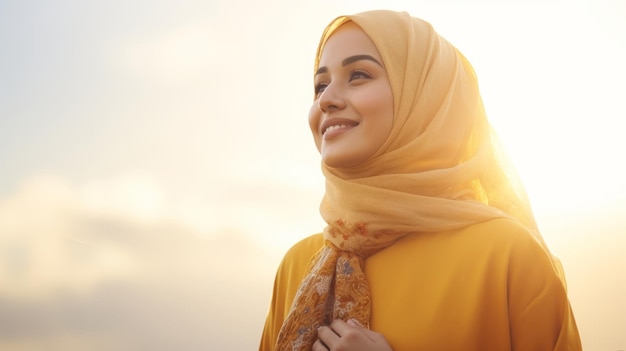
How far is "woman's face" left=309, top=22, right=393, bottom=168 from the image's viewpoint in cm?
211

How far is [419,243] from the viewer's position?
2053 mm

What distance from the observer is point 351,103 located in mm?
2141

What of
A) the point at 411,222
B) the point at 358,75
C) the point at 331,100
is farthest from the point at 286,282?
the point at 358,75

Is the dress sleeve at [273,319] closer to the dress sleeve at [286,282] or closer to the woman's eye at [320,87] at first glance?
the dress sleeve at [286,282]

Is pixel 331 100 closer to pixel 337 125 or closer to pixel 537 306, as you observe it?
pixel 337 125

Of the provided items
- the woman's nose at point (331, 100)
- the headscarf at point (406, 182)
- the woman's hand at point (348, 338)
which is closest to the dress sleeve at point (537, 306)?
the headscarf at point (406, 182)

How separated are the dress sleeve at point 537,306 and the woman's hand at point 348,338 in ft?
1.44

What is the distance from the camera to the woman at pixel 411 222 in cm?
182

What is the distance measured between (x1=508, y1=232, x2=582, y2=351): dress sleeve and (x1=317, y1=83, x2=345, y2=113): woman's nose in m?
0.84

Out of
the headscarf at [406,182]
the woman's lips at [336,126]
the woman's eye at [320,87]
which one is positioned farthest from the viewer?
the woman's eye at [320,87]

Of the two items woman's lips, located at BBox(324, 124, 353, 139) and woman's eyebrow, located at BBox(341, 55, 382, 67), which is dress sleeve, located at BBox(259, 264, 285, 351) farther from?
woman's eyebrow, located at BBox(341, 55, 382, 67)

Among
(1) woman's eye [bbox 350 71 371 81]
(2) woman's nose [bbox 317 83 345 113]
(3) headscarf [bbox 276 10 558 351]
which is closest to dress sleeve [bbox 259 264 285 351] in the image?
(3) headscarf [bbox 276 10 558 351]

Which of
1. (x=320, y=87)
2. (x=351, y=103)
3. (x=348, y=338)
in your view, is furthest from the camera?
(x=320, y=87)

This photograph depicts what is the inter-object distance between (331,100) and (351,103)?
0.08 m
